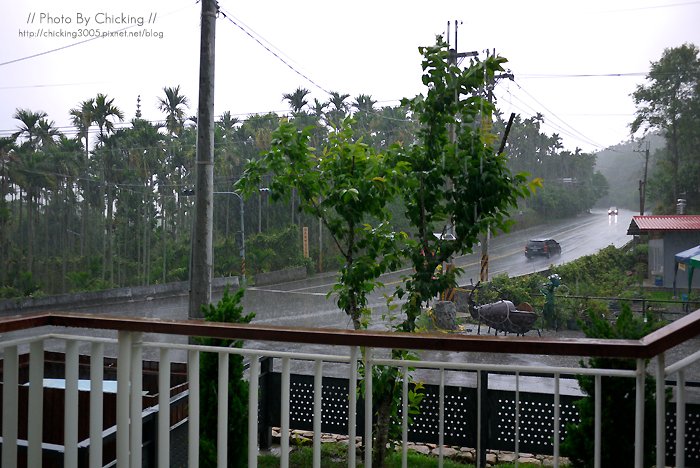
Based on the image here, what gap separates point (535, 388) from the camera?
11.0 feet

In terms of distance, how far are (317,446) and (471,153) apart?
166cm

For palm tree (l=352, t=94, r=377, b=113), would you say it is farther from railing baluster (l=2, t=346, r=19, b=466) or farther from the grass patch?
railing baluster (l=2, t=346, r=19, b=466)

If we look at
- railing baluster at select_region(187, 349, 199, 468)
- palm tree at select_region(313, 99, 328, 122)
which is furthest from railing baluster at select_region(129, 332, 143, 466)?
palm tree at select_region(313, 99, 328, 122)

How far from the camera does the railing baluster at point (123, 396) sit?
1421 millimetres

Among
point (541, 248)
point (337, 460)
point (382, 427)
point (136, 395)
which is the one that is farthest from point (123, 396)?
point (541, 248)

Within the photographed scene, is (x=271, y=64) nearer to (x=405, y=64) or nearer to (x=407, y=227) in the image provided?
(x=405, y=64)

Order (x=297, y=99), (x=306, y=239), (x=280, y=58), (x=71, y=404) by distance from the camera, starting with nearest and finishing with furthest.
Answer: (x=71, y=404), (x=306, y=239), (x=297, y=99), (x=280, y=58)

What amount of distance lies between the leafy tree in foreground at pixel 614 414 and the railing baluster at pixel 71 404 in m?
1.56

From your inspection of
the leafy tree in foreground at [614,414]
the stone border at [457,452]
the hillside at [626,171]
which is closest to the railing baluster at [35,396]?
the leafy tree in foreground at [614,414]

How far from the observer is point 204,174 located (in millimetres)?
3555

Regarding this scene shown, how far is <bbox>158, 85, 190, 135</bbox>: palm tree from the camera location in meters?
4.56

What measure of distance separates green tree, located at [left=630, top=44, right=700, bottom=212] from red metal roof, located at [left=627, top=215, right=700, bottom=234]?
8cm

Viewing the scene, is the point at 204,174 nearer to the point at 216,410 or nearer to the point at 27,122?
the point at 216,410

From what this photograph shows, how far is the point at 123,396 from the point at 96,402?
0.09 m
